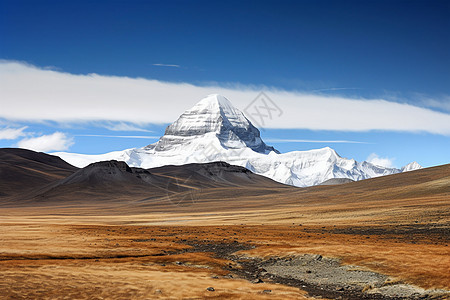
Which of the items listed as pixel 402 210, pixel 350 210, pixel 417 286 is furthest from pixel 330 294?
pixel 350 210

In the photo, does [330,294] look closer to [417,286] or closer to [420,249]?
[417,286]

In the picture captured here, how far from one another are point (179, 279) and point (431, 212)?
51.8 meters

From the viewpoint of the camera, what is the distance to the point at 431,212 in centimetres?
6769

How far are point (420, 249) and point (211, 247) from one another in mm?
19740

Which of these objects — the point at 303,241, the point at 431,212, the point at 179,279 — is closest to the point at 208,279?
the point at 179,279

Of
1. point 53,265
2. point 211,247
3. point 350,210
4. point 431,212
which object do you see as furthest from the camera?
point 350,210

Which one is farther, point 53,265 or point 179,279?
point 53,265

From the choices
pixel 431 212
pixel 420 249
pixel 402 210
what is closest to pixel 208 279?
pixel 420 249

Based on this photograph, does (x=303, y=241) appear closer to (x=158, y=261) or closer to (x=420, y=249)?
(x=420, y=249)

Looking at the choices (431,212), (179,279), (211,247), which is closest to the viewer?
(179,279)

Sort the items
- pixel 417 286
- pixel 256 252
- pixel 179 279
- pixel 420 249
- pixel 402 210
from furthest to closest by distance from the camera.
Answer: pixel 402 210 → pixel 256 252 → pixel 420 249 → pixel 179 279 → pixel 417 286

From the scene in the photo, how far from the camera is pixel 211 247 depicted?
151 ft

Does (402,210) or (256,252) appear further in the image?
(402,210)

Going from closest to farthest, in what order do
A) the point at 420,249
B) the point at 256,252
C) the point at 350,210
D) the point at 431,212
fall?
the point at 420,249, the point at 256,252, the point at 431,212, the point at 350,210
